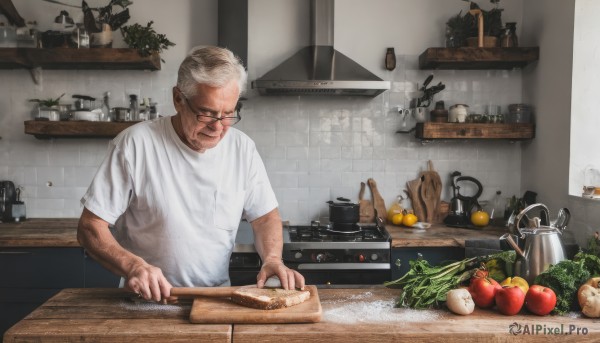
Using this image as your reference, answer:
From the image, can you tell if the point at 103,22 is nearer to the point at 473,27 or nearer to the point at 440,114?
the point at 440,114

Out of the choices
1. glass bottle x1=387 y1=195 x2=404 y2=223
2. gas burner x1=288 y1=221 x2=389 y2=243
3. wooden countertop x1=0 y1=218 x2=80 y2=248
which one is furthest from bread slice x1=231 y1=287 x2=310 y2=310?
glass bottle x1=387 y1=195 x2=404 y2=223

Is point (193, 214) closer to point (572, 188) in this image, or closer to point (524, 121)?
point (572, 188)

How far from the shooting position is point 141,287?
6.05ft

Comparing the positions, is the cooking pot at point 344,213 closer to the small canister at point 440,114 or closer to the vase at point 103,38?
the small canister at point 440,114

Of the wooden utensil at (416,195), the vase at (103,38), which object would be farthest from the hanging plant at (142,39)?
the wooden utensil at (416,195)

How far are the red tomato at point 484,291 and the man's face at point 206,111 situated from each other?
1108mm

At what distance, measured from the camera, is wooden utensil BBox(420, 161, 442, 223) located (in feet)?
14.6

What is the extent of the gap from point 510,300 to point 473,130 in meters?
2.45

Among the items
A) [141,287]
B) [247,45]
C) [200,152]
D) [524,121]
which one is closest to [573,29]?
[524,121]

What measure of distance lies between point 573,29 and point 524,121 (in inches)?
34.2

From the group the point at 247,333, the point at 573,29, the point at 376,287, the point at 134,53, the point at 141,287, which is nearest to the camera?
the point at 247,333

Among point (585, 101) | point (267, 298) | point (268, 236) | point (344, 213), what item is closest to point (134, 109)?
point (344, 213)

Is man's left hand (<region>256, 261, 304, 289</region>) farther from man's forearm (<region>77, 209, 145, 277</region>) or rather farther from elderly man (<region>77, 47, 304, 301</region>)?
man's forearm (<region>77, 209, 145, 277</region>)

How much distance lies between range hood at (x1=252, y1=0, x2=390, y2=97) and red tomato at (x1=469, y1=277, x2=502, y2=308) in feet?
7.01
